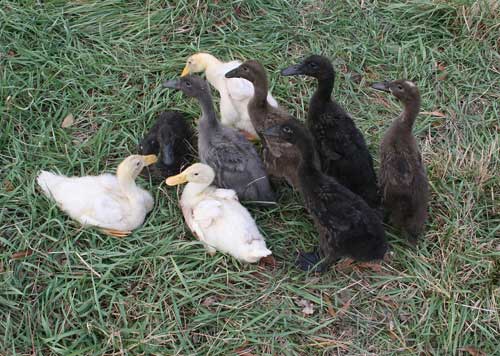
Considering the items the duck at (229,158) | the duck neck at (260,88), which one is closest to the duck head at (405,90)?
the duck neck at (260,88)

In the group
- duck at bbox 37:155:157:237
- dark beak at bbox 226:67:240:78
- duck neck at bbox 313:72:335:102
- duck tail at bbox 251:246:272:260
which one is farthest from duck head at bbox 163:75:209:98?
duck tail at bbox 251:246:272:260

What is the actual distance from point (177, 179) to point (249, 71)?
0.97m

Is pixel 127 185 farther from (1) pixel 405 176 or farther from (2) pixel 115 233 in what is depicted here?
(1) pixel 405 176

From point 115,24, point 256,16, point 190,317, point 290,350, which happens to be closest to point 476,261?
point 290,350

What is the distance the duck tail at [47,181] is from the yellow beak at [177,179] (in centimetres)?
77

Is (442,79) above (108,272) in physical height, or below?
above

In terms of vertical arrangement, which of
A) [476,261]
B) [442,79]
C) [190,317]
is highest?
[442,79]

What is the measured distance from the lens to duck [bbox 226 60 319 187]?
4.24 m

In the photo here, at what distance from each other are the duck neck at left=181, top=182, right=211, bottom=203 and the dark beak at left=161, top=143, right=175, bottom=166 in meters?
0.27

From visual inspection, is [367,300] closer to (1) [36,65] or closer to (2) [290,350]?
(2) [290,350]

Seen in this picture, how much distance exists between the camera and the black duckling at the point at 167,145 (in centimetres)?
435

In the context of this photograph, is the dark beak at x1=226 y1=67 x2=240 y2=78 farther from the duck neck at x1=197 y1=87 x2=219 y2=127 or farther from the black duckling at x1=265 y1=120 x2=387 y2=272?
the black duckling at x1=265 y1=120 x2=387 y2=272

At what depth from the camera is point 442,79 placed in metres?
5.41

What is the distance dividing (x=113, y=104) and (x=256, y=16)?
5.21 ft
